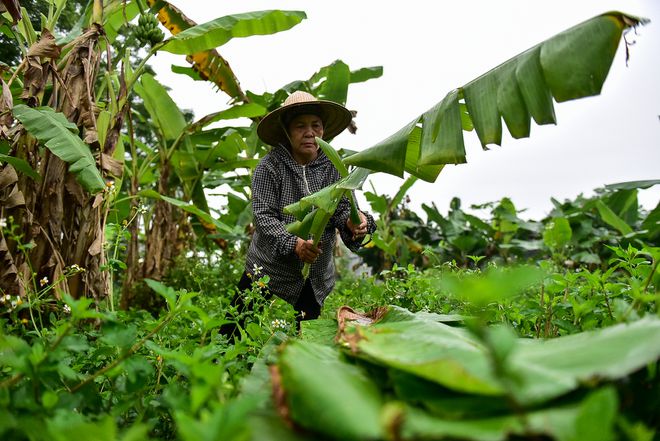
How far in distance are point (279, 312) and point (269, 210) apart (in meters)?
0.88

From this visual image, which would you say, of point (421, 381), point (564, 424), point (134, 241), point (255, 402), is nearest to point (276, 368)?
point (255, 402)

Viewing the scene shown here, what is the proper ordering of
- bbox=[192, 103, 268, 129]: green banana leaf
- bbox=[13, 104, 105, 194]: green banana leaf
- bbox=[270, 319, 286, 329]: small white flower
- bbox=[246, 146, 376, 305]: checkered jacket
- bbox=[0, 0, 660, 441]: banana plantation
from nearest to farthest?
1. bbox=[0, 0, 660, 441]: banana plantation
2. bbox=[270, 319, 286, 329]: small white flower
3. bbox=[13, 104, 105, 194]: green banana leaf
4. bbox=[246, 146, 376, 305]: checkered jacket
5. bbox=[192, 103, 268, 129]: green banana leaf

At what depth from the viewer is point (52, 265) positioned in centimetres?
274

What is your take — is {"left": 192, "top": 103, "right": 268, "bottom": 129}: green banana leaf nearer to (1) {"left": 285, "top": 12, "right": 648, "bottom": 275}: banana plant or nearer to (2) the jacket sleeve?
(2) the jacket sleeve

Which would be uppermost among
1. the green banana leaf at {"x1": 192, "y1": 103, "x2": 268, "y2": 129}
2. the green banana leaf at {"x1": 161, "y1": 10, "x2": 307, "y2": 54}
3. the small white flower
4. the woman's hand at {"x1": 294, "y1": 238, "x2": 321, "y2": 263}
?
the green banana leaf at {"x1": 161, "y1": 10, "x2": 307, "y2": 54}

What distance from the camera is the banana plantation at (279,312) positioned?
0.65 m

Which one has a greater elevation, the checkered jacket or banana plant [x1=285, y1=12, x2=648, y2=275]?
banana plant [x1=285, y1=12, x2=648, y2=275]

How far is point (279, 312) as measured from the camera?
223cm

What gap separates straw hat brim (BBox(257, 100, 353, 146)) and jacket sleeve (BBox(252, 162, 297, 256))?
0.33 metres

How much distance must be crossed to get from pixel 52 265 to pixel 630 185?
4604 millimetres

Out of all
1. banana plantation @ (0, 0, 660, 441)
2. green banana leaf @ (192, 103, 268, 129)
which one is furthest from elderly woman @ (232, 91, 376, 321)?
green banana leaf @ (192, 103, 268, 129)

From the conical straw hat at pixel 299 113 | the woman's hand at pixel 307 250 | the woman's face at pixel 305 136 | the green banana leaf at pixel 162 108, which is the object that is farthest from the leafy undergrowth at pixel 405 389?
the green banana leaf at pixel 162 108

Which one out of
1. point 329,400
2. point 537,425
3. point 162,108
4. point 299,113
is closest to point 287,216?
point 299,113

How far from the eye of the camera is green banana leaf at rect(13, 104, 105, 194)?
244 centimetres
